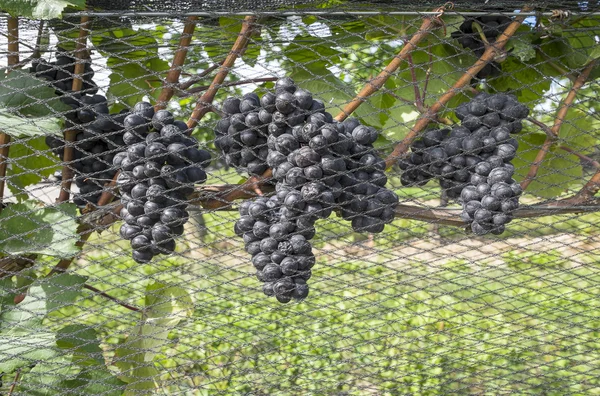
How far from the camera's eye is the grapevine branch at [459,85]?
1.12 metres

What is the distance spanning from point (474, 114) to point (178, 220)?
1.73ft

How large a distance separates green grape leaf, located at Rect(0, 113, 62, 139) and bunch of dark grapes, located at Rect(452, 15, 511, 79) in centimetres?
70

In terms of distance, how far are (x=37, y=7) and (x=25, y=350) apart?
56 centimetres

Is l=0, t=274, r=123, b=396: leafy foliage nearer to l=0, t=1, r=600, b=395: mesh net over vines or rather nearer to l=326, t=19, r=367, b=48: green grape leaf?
l=0, t=1, r=600, b=395: mesh net over vines

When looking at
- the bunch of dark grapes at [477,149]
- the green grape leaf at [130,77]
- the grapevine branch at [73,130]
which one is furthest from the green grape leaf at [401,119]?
the grapevine branch at [73,130]

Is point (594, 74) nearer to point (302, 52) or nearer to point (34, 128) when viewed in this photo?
point (302, 52)

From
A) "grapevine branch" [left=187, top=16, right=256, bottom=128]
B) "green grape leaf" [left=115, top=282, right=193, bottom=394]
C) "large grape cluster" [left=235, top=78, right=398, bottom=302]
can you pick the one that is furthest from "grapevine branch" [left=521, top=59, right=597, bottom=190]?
"green grape leaf" [left=115, top=282, right=193, bottom=394]

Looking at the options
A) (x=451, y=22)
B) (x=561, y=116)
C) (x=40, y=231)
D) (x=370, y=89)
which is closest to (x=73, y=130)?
(x=40, y=231)

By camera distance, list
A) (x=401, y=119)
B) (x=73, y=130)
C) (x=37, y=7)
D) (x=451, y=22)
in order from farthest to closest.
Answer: (x=401, y=119)
(x=73, y=130)
(x=451, y=22)
(x=37, y=7)

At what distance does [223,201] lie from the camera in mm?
1085

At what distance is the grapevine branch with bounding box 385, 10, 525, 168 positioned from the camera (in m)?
1.12

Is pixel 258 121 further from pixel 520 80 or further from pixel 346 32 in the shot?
pixel 520 80

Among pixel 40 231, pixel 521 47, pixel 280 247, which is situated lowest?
pixel 40 231

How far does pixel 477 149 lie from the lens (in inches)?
42.7
